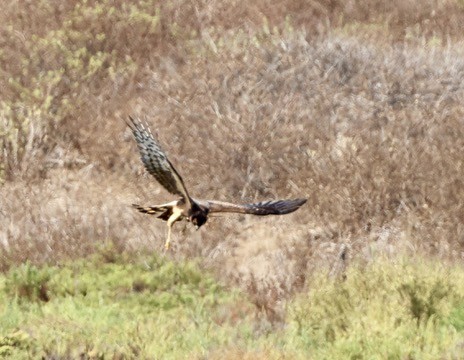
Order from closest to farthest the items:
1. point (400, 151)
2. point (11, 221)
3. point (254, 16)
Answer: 1. point (11, 221)
2. point (400, 151)
3. point (254, 16)

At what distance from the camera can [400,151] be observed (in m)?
10.3

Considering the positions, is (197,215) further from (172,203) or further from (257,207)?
(257,207)

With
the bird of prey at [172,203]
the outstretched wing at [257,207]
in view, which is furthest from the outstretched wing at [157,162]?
the outstretched wing at [257,207]

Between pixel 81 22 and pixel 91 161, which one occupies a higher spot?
pixel 81 22

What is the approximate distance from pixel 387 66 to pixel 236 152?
2196 millimetres

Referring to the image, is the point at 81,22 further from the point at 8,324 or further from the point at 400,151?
the point at 8,324

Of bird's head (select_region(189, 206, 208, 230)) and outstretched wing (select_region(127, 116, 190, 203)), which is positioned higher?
outstretched wing (select_region(127, 116, 190, 203))

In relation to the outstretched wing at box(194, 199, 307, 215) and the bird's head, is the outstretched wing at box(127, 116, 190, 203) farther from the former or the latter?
the outstretched wing at box(194, 199, 307, 215)

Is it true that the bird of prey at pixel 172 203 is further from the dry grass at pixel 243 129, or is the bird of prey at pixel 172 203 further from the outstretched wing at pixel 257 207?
the dry grass at pixel 243 129

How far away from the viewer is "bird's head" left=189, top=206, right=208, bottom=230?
5762mm

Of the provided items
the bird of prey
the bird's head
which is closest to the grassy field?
the bird of prey

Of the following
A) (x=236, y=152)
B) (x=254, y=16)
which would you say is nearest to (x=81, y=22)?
(x=254, y=16)

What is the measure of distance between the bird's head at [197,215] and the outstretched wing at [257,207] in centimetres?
6

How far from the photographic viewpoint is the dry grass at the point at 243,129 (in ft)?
31.8
